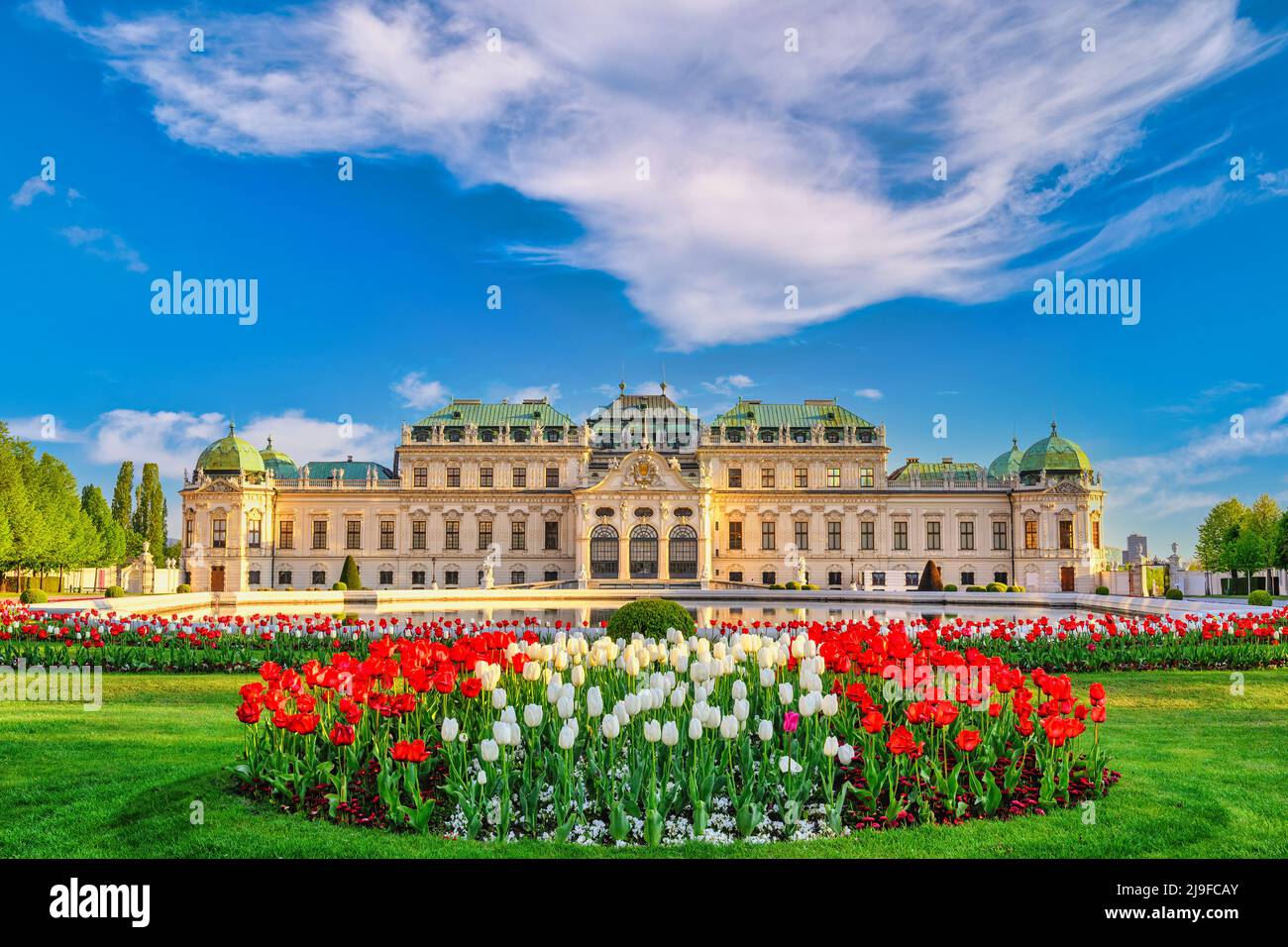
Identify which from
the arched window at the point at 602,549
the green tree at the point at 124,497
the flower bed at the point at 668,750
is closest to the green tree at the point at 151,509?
the green tree at the point at 124,497

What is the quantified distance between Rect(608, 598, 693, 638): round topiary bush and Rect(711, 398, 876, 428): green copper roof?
151 ft

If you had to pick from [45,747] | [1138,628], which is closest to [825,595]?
[1138,628]

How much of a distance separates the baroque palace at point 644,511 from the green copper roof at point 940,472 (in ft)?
0.47

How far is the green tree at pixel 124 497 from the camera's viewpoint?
241 ft

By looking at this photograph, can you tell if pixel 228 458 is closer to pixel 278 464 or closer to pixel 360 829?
pixel 278 464

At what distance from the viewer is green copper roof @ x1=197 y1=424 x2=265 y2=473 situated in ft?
199

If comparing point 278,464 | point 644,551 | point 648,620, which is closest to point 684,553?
point 644,551

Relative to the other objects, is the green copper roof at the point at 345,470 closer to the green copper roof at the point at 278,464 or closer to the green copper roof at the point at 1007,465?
the green copper roof at the point at 278,464

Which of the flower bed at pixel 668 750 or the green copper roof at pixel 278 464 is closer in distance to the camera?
the flower bed at pixel 668 750

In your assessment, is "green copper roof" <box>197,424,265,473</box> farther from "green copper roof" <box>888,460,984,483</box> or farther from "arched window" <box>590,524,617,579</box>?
"green copper roof" <box>888,460,984,483</box>

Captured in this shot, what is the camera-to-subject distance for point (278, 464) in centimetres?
6556

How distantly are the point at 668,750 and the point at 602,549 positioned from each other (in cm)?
5227
